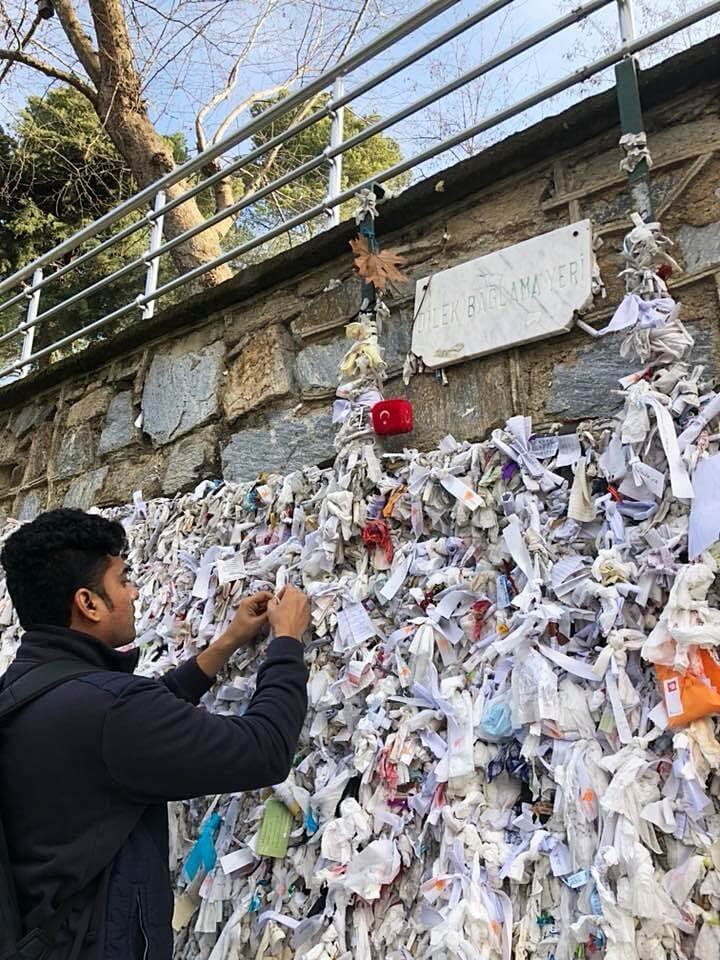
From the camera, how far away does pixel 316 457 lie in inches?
86.0

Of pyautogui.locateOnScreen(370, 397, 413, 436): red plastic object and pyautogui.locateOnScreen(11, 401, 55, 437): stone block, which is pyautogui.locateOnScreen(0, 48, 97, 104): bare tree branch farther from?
pyautogui.locateOnScreen(370, 397, 413, 436): red plastic object

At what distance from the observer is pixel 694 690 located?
1269 millimetres

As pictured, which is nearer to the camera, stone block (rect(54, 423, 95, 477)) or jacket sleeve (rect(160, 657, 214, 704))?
jacket sleeve (rect(160, 657, 214, 704))

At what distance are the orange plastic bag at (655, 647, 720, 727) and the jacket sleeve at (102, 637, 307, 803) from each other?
702mm

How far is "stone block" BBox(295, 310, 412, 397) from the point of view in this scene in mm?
2049

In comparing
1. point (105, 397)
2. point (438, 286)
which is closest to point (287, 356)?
point (438, 286)

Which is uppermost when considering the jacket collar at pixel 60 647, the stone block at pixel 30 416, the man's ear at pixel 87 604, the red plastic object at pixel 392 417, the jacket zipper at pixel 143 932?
the stone block at pixel 30 416

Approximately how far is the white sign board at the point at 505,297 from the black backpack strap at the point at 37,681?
42.0 inches

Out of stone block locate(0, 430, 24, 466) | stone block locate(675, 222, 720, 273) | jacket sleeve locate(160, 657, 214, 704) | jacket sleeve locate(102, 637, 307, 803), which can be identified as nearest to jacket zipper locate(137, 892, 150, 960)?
jacket sleeve locate(102, 637, 307, 803)

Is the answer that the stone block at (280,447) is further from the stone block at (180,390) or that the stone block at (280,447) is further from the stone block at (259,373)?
the stone block at (180,390)

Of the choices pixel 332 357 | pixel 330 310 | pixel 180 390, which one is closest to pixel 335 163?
pixel 330 310

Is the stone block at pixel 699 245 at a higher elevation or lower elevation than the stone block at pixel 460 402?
higher

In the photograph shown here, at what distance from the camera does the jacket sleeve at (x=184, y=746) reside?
54.2 inches

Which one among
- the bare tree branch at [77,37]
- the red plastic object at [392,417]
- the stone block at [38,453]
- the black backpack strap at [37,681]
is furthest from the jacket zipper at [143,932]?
the bare tree branch at [77,37]
